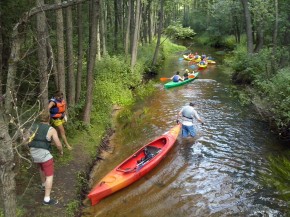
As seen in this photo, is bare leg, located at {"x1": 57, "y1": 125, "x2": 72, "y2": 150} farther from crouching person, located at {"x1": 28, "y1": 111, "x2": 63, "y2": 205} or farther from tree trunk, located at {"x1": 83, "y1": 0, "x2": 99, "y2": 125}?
crouching person, located at {"x1": 28, "y1": 111, "x2": 63, "y2": 205}

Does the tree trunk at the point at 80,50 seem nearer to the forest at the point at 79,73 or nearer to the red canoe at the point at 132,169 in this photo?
the forest at the point at 79,73

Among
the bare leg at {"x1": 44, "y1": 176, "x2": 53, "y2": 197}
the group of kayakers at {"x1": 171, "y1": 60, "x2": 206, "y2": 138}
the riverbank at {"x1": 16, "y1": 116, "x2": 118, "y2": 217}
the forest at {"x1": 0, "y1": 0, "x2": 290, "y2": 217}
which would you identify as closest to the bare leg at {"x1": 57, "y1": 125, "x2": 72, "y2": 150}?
the riverbank at {"x1": 16, "y1": 116, "x2": 118, "y2": 217}

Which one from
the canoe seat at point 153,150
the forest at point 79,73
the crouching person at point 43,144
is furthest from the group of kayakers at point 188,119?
the crouching person at point 43,144

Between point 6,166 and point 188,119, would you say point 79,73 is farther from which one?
point 6,166

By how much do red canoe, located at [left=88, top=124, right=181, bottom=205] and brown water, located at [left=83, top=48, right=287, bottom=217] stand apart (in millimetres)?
224

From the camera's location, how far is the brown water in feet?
25.1

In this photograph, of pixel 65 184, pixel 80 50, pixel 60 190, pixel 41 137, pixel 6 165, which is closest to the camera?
pixel 6 165

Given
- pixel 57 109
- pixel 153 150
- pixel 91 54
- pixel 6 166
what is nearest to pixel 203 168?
pixel 153 150

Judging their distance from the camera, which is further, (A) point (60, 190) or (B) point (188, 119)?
(B) point (188, 119)

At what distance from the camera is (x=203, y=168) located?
9.88 metres

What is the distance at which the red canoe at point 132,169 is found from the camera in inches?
306

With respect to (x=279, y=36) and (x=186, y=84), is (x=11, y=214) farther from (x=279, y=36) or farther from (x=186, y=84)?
(x=279, y=36)

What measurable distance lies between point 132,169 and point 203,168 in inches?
101

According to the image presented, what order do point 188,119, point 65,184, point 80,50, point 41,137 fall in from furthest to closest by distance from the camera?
point 188,119 < point 80,50 < point 65,184 < point 41,137
